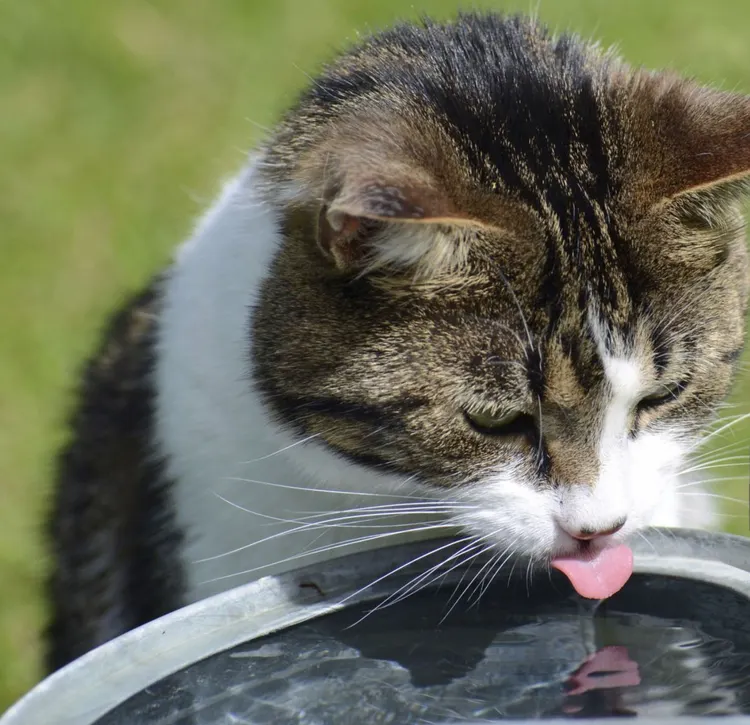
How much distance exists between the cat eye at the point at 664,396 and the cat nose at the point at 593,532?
19 centimetres

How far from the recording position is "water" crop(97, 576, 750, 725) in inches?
55.2

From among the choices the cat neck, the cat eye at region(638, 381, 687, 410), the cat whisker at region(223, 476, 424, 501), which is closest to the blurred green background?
the cat neck

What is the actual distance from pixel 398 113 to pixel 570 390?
0.47 m

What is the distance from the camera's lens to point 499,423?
5.49ft

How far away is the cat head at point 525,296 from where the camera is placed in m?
1.64

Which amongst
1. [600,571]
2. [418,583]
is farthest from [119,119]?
[600,571]

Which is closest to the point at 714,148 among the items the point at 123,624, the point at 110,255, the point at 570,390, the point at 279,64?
the point at 570,390

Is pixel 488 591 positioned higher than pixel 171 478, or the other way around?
pixel 171 478

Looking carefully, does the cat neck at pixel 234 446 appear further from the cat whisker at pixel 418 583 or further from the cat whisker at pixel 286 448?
the cat whisker at pixel 418 583

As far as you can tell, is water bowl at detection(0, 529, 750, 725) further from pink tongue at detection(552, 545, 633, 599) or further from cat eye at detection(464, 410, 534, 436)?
cat eye at detection(464, 410, 534, 436)

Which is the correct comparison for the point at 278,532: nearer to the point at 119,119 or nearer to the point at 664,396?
the point at 664,396

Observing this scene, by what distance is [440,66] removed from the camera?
1.85 m

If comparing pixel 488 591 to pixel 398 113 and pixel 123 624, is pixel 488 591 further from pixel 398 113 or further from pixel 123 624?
pixel 123 624

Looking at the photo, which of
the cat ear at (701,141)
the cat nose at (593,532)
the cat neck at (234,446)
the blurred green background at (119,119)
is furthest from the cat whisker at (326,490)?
the blurred green background at (119,119)
